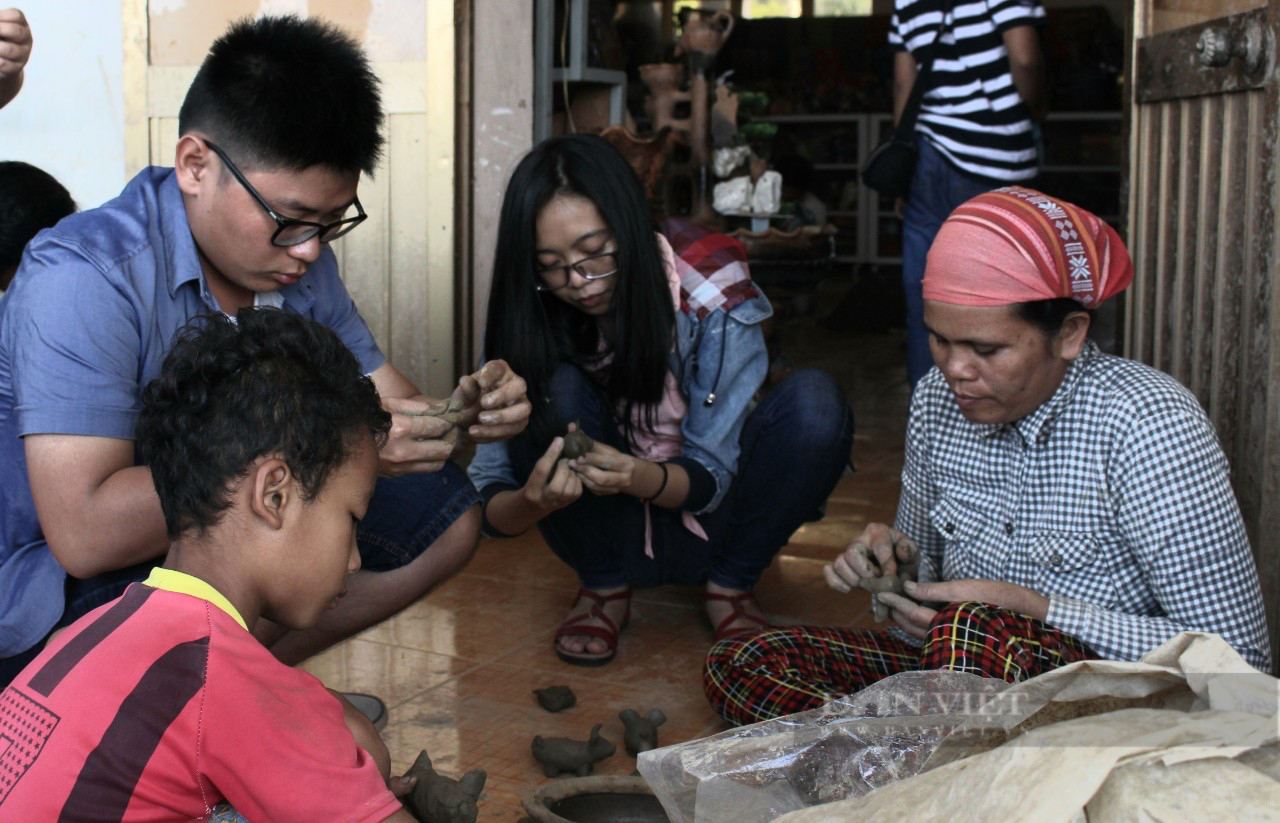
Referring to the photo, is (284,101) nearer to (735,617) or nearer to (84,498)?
(84,498)

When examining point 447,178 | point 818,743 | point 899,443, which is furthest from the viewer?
point 899,443

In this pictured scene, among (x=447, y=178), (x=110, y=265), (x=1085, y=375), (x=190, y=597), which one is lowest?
(x=190, y=597)

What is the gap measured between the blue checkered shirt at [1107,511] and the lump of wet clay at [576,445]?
72 centimetres

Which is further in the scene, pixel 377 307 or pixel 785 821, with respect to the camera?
pixel 377 307

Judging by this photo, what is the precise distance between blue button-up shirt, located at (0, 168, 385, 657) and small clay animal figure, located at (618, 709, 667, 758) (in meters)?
1.02

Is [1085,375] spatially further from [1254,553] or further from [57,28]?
[57,28]

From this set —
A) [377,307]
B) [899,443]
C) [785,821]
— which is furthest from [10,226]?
[899,443]

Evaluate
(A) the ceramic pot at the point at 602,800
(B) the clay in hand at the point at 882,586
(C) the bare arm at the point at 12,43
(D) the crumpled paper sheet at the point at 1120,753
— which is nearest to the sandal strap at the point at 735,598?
(B) the clay in hand at the point at 882,586

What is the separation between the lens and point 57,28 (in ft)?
13.5

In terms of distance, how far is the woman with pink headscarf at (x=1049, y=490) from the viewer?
6.48 ft

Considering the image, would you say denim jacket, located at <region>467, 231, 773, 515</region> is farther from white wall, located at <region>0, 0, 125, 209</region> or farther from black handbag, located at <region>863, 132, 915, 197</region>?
white wall, located at <region>0, 0, 125, 209</region>

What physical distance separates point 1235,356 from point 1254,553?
1.29 feet

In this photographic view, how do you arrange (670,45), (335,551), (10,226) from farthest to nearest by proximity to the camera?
(670,45)
(10,226)
(335,551)

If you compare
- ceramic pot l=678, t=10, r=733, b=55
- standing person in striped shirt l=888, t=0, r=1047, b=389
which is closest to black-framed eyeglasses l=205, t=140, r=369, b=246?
standing person in striped shirt l=888, t=0, r=1047, b=389
